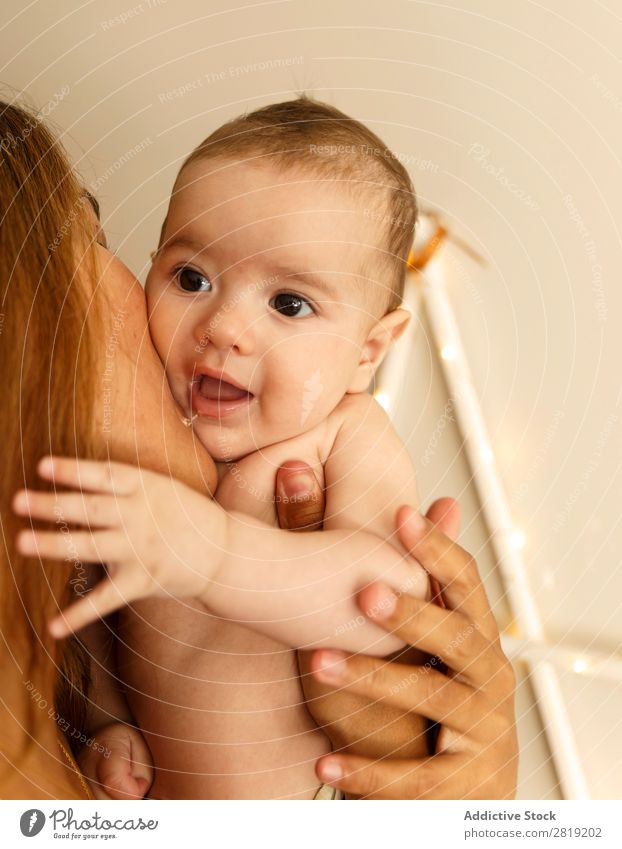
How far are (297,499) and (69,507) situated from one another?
0.13 meters

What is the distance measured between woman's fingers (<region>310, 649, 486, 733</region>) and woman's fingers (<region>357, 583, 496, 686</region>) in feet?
0.04

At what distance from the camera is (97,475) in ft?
1.30

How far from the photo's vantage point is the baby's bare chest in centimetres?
45

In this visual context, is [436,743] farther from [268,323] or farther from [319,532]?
[268,323]

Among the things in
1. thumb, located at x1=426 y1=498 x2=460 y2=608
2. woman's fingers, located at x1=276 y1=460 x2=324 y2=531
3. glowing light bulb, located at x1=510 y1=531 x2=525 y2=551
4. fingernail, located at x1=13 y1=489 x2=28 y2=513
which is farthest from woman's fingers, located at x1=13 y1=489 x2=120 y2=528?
glowing light bulb, located at x1=510 y1=531 x2=525 y2=551

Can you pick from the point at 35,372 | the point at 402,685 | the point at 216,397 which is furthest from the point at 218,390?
the point at 402,685

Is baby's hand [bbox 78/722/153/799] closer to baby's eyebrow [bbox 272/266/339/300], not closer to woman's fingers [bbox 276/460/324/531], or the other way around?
woman's fingers [bbox 276/460/324/531]

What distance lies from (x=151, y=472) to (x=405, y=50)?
0.41m

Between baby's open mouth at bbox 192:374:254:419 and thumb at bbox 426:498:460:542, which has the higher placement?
baby's open mouth at bbox 192:374:254:419

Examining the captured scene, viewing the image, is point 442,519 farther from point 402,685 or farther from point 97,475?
point 97,475

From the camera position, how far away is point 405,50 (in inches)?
23.6
